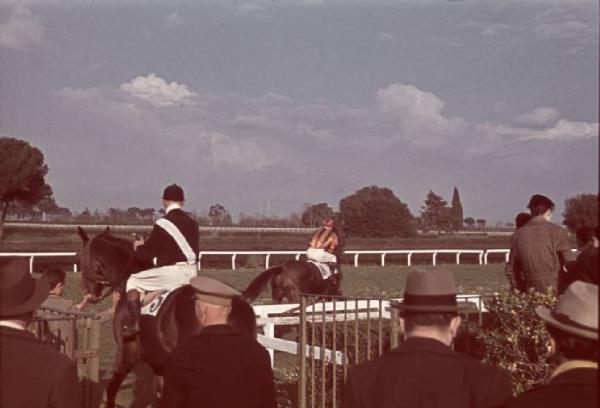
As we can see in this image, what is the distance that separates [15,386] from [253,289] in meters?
5.72

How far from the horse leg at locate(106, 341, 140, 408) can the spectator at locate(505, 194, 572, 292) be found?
3.82 meters

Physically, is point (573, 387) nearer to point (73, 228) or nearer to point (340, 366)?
point (340, 366)

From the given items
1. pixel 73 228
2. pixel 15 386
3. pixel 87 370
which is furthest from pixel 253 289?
pixel 73 228

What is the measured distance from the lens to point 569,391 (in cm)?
229

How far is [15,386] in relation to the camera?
3061 mm

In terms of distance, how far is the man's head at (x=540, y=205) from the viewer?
7.50 m

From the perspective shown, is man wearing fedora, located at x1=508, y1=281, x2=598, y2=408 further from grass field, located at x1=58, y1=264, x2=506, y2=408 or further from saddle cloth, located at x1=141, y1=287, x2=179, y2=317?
saddle cloth, located at x1=141, y1=287, x2=179, y2=317

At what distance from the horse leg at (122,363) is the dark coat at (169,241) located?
91cm

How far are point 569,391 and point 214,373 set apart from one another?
1.83m

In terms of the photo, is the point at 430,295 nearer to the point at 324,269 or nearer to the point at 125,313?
the point at 125,313

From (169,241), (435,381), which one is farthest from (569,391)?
(169,241)

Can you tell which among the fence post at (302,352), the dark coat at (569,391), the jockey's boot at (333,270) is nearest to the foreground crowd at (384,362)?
the dark coat at (569,391)

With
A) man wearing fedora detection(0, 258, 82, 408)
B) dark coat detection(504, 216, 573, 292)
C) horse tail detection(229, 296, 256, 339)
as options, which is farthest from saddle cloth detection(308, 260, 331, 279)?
man wearing fedora detection(0, 258, 82, 408)

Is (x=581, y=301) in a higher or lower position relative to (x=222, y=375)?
higher
